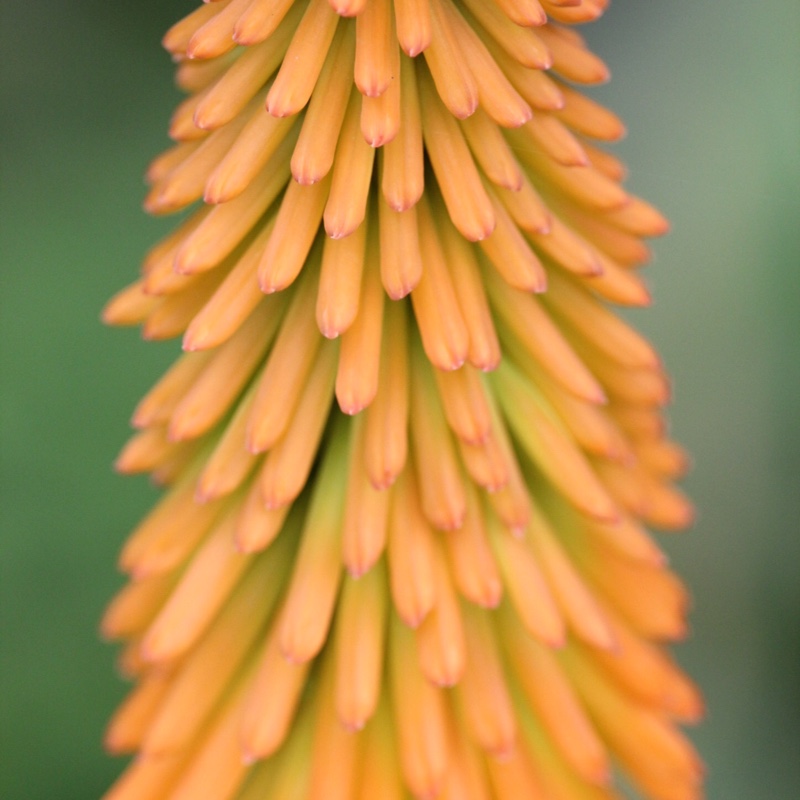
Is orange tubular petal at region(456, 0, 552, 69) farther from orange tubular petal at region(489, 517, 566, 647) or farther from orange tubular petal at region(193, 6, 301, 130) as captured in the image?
orange tubular petal at region(489, 517, 566, 647)

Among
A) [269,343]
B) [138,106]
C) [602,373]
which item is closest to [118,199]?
[138,106]

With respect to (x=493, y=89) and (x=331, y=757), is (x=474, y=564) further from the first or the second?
(x=493, y=89)

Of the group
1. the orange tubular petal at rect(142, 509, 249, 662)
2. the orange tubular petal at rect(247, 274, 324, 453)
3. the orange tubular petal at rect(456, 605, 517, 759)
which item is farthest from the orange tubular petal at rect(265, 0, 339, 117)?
the orange tubular petal at rect(456, 605, 517, 759)

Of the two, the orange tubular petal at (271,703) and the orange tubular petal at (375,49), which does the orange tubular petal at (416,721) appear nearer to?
the orange tubular petal at (271,703)

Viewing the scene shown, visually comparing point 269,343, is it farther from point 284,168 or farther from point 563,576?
point 563,576

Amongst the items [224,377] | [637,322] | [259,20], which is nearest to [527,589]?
[224,377]
